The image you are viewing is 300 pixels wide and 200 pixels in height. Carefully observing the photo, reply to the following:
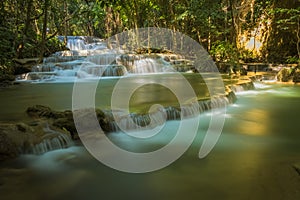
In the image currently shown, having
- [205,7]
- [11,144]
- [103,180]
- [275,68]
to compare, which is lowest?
[103,180]

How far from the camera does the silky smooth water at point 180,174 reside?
9.25 feet

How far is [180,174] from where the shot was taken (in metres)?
3.28

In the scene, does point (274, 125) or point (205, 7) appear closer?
point (274, 125)

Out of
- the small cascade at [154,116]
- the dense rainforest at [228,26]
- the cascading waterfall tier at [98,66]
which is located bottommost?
the small cascade at [154,116]

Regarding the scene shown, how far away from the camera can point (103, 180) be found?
3.16 m

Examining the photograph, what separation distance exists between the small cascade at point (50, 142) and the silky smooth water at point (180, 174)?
0.33ft

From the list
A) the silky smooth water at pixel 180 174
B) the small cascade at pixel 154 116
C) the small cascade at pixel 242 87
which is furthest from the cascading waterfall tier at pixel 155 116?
the small cascade at pixel 242 87

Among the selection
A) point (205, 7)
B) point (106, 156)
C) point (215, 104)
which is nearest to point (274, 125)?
point (215, 104)

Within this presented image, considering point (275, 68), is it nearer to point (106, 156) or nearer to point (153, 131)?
point (153, 131)

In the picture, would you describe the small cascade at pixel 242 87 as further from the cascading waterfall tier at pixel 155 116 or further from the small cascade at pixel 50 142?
the small cascade at pixel 50 142

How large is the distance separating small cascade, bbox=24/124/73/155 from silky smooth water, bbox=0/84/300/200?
0.10 metres

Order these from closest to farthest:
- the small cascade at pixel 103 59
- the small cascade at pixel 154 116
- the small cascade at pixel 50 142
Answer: the small cascade at pixel 50 142 → the small cascade at pixel 154 116 → the small cascade at pixel 103 59

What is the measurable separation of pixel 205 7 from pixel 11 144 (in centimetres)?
1287

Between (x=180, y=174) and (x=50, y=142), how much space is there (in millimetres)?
1770
